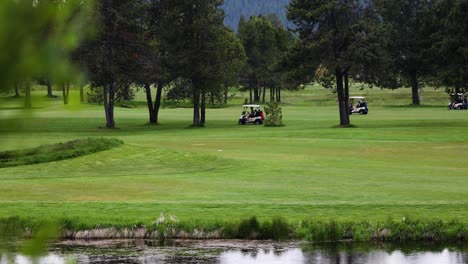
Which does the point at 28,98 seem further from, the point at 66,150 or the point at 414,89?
the point at 414,89

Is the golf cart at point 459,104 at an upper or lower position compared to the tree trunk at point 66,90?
lower

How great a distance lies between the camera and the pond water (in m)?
17.8

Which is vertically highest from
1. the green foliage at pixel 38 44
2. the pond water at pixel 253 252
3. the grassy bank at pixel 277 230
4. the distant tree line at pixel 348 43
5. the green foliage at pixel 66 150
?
the distant tree line at pixel 348 43

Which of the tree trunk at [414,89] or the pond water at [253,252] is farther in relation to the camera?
the tree trunk at [414,89]

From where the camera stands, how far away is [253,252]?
18.7m

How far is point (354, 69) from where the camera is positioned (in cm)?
6725

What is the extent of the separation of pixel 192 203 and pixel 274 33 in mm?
136473

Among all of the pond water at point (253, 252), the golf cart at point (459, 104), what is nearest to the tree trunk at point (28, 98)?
the pond water at point (253, 252)

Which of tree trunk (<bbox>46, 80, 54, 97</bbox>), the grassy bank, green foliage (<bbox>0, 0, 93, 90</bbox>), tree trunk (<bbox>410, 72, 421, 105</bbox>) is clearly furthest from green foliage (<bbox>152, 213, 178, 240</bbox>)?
tree trunk (<bbox>410, 72, 421, 105</bbox>)

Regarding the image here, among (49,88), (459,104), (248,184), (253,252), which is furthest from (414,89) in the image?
(49,88)

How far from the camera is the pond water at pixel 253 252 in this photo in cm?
1783

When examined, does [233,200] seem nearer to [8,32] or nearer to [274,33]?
[8,32]

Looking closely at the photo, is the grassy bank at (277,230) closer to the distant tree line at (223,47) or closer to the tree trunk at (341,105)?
the distant tree line at (223,47)

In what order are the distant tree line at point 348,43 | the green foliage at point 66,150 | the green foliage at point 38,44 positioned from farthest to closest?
the distant tree line at point 348,43
the green foliage at point 66,150
the green foliage at point 38,44
